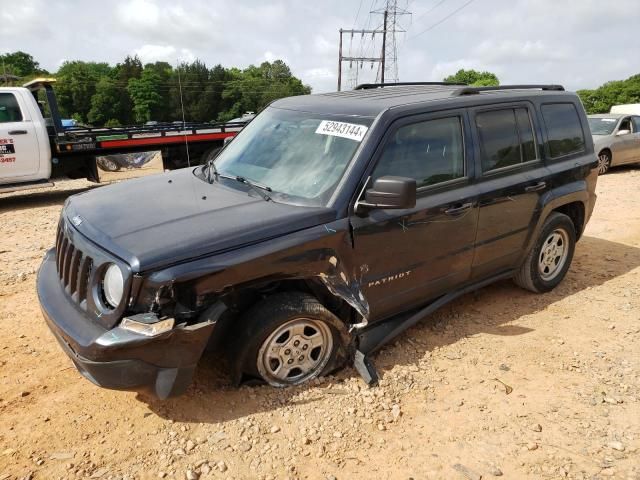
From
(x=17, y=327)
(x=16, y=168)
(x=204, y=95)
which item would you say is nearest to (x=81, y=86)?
(x=204, y=95)

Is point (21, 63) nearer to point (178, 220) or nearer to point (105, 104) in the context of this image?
point (105, 104)

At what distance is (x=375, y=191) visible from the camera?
3.10 metres

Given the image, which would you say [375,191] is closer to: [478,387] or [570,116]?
[478,387]

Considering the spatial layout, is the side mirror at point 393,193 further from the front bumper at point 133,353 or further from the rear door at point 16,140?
the rear door at point 16,140

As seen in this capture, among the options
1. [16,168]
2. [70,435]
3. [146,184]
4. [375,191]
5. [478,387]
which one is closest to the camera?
[70,435]

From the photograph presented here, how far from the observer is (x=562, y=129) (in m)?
4.71

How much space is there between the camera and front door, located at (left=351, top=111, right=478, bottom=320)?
3.37 metres

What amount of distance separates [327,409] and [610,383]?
6.65 feet

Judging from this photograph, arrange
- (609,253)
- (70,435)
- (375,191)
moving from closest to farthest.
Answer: (70,435)
(375,191)
(609,253)

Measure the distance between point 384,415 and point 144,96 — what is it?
62.7 m

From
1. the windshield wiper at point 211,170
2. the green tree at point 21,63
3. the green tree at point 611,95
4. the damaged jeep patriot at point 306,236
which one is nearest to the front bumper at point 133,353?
the damaged jeep patriot at point 306,236

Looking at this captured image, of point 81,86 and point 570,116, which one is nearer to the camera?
point 570,116

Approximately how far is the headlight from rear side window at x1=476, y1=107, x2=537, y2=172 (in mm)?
2751

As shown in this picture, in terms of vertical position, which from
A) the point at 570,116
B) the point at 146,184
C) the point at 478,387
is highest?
the point at 570,116
